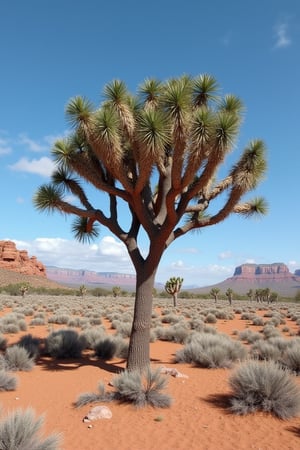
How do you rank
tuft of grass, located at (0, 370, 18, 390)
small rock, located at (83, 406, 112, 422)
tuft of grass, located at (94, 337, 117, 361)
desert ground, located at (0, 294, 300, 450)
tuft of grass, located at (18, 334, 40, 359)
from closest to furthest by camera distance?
desert ground, located at (0, 294, 300, 450)
small rock, located at (83, 406, 112, 422)
tuft of grass, located at (0, 370, 18, 390)
tuft of grass, located at (18, 334, 40, 359)
tuft of grass, located at (94, 337, 117, 361)

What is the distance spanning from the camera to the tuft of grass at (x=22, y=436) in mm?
3903

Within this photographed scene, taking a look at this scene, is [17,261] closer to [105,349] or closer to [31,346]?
[31,346]

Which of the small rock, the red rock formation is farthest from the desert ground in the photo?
the red rock formation

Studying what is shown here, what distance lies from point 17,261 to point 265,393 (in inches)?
4031

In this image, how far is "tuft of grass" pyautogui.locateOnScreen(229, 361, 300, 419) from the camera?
5.95 m

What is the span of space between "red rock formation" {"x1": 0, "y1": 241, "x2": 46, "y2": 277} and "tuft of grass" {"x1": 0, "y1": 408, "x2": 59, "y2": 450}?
9655cm

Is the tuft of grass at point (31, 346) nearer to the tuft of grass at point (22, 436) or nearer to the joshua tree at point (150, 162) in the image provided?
the joshua tree at point (150, 162)

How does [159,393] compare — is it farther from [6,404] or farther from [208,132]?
[208,132]

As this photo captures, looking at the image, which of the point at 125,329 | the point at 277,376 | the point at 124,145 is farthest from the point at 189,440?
the point at 125,329

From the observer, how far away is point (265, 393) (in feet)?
20.0

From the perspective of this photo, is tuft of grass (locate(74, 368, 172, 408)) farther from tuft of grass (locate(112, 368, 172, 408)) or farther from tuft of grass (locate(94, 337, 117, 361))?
tuft of grass (locate(94, 337, 117, 361))

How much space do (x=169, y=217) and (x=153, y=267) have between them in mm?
1309

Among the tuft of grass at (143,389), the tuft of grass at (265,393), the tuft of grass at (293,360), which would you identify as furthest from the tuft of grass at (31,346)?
the tuft of grass at (293,360)

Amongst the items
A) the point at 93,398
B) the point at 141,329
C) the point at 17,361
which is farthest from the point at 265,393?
the point at 17,361
